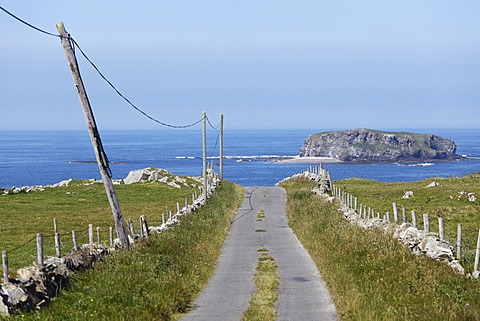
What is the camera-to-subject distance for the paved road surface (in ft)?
59.8

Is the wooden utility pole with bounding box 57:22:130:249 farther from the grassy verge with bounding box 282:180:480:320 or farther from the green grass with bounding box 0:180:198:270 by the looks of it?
the grassy verge with bounding box 282:180:480:320

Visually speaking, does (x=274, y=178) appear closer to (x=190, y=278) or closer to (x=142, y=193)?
(x=142, y=193)

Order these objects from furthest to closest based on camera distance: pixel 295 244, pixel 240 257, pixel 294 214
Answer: pixel 294 214 < pixel 295 244 < pixel 240 257

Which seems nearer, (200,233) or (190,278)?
(190,278)

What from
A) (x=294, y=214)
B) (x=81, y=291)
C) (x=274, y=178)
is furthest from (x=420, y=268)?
(x=274, y=178)

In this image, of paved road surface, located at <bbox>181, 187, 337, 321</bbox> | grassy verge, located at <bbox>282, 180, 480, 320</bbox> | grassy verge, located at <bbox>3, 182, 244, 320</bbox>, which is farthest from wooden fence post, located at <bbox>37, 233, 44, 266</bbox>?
grassy verge, located at <bbox>282, 180, 480, 320</bbox>

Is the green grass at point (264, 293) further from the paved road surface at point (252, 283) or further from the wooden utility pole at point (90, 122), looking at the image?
the wooden utility pole at point (90, 122)

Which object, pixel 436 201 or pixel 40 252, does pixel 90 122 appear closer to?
pixel 40 252

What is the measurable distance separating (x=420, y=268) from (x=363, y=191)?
46.1m

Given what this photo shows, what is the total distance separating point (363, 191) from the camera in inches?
2589

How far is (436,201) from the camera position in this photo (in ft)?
173

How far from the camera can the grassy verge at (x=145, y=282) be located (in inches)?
646

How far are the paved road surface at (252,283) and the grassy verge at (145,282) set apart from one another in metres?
0.53

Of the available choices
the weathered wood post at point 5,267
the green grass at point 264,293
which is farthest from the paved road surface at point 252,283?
the weathered wood post at point 5,267
